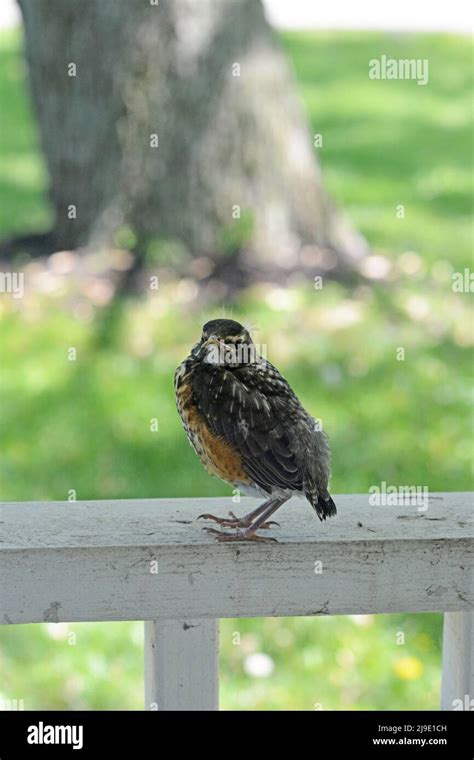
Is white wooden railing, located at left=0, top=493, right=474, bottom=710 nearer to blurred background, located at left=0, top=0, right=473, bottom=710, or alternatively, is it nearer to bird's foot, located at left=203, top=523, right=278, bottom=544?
bird's foot, located at left=203, top=523, right=278, bottom=544

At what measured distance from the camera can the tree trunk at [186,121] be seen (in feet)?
20.7

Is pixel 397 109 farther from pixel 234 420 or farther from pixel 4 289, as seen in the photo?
pixel 234 420

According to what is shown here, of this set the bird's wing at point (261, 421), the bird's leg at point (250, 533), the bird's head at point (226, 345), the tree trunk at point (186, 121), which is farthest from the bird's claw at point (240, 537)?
the tree trunk at point (186, 121)

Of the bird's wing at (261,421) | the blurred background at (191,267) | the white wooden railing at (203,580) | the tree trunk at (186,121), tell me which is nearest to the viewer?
the white wooden railing at (203,580)

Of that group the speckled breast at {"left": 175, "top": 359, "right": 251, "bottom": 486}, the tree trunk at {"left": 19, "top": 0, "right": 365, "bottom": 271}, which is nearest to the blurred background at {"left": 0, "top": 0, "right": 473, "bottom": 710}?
the tree trunk at {"left": 19, "top": 0, "right": 365, "bottom": 271}

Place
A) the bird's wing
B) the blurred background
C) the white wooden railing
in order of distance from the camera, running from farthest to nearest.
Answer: the blurred background < the bird's wing < the white wooden railing

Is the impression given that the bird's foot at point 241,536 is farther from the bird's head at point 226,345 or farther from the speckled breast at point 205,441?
the bird's head at point 226,345

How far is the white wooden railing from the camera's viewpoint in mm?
1802

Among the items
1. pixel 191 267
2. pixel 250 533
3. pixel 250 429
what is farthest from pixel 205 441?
pixel 191 267

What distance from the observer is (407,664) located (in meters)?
3.89

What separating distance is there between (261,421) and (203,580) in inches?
11.5

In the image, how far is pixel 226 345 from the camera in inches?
78.1

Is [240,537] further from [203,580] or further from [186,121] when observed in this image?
[186,121]

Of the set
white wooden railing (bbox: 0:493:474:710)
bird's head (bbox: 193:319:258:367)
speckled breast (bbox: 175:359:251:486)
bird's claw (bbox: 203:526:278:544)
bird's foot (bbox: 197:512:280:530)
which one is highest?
bird's head (bbox: 193:319:258:367)
